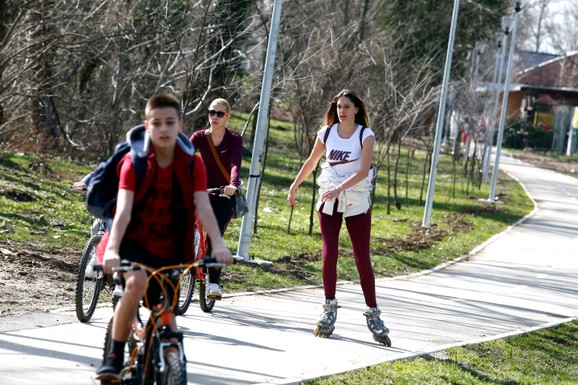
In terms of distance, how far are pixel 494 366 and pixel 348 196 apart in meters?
1.85

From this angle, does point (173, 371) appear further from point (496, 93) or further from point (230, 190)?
point (496, 93)

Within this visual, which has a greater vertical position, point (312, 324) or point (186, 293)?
point (186, 293)

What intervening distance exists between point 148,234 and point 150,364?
0.64m

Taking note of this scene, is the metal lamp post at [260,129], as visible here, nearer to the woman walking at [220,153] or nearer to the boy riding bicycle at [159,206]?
the woman walking at [220,153]

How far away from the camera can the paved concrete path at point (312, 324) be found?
23.5 ft

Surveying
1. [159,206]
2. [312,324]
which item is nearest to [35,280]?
[312,324]

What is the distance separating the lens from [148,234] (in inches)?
217

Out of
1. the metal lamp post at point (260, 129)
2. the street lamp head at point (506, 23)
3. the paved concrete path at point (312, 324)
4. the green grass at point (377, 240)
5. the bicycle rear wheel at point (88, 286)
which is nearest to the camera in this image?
the paved concrete path at point (312, 324)

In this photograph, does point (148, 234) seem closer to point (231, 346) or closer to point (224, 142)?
point (231, 346)

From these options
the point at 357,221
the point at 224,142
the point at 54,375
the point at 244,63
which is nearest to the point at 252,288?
the point at 224,142

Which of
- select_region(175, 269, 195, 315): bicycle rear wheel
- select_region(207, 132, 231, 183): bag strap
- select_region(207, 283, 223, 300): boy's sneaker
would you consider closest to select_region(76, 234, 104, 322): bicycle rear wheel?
select_region(175, 269, 195, 315): bicycle rear wheel

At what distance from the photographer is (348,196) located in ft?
28.7

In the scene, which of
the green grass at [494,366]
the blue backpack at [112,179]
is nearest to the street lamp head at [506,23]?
the green grass at [494,366]

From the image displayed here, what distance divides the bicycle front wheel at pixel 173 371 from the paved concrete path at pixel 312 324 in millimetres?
1490
